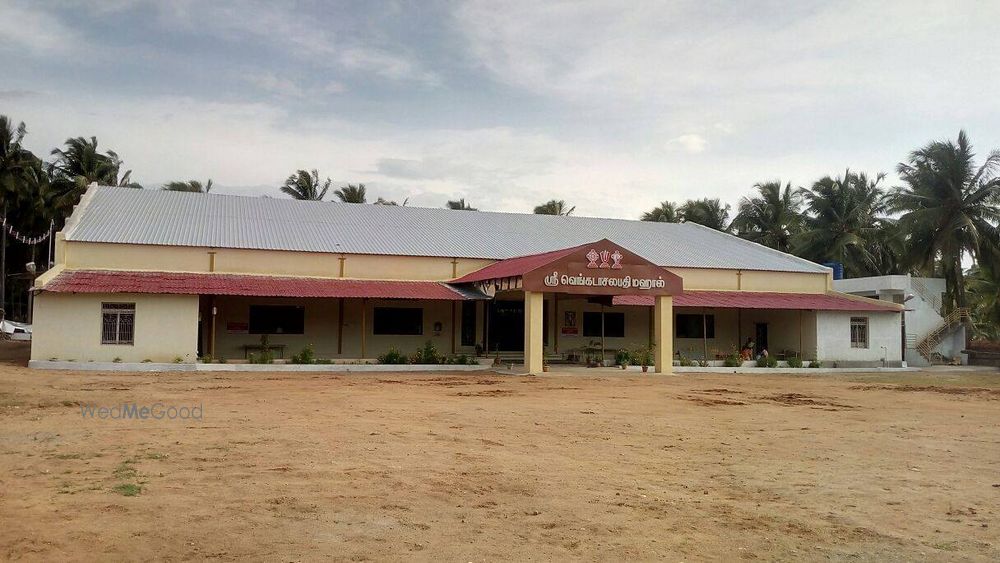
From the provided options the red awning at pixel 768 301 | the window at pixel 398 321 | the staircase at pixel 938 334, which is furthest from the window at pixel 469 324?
the staircase at pixel 938 334

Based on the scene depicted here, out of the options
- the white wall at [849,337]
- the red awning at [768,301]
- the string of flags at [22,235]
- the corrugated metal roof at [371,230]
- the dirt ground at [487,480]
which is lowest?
the dirt ground at [487,480]

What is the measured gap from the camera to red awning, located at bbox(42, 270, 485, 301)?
2245 cm

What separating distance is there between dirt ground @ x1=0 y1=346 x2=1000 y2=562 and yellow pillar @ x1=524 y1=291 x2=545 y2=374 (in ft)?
22.9

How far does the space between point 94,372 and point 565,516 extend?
17.5 m

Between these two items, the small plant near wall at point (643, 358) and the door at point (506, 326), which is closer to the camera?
the small plant near wall at point (643, 358)

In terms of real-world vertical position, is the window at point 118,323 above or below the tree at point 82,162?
below

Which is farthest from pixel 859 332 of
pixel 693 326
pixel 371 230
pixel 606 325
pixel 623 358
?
pixel 371 230

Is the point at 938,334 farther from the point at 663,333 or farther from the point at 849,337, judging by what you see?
the point at 663,333

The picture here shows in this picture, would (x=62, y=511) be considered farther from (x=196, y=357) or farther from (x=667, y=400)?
(x=196, y=357)

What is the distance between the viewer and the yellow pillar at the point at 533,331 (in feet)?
73.9

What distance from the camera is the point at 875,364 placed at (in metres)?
29.9

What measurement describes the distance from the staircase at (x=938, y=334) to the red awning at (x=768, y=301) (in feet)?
15.5

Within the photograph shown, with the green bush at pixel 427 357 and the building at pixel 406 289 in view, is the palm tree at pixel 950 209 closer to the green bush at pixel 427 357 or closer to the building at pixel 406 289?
the building at pixel 406 289

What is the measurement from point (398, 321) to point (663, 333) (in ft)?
28.8
